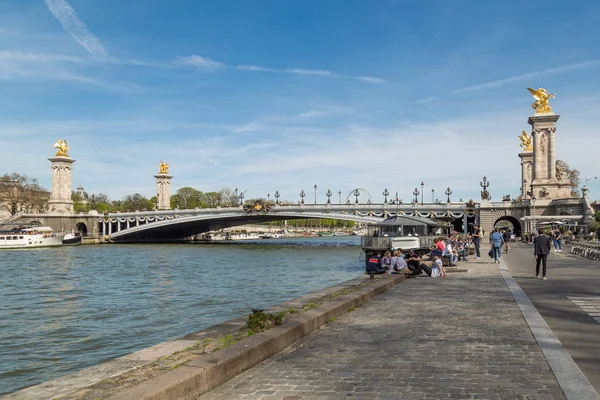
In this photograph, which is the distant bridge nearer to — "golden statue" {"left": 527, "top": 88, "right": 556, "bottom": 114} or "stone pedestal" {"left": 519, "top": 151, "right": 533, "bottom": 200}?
"golden statue" {"left": 527, "top": 88, "right": 556, "bottom": 114}

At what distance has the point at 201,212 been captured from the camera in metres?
84.6

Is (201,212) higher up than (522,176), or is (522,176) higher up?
(522,176)

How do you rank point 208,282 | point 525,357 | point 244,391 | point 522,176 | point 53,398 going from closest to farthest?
1. point 53,398
2. point 244,391
3. point 525,357
4. point 208,282
5. point 522,176

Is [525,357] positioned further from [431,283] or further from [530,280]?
[530,280]

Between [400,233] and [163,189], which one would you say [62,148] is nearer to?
[163,189]

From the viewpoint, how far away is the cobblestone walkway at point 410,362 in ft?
21.1

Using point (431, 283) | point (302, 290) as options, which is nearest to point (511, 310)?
point (431, 283)

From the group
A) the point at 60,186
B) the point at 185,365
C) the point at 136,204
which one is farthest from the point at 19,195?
the point at 185,365

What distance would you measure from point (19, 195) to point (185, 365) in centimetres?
10753

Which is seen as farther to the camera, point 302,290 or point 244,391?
point 302,290

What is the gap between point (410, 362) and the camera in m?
7.68

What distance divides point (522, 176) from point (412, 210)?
43864mm

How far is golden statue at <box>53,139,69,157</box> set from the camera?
107 m

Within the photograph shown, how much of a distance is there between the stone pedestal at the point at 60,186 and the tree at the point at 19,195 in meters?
2.89
